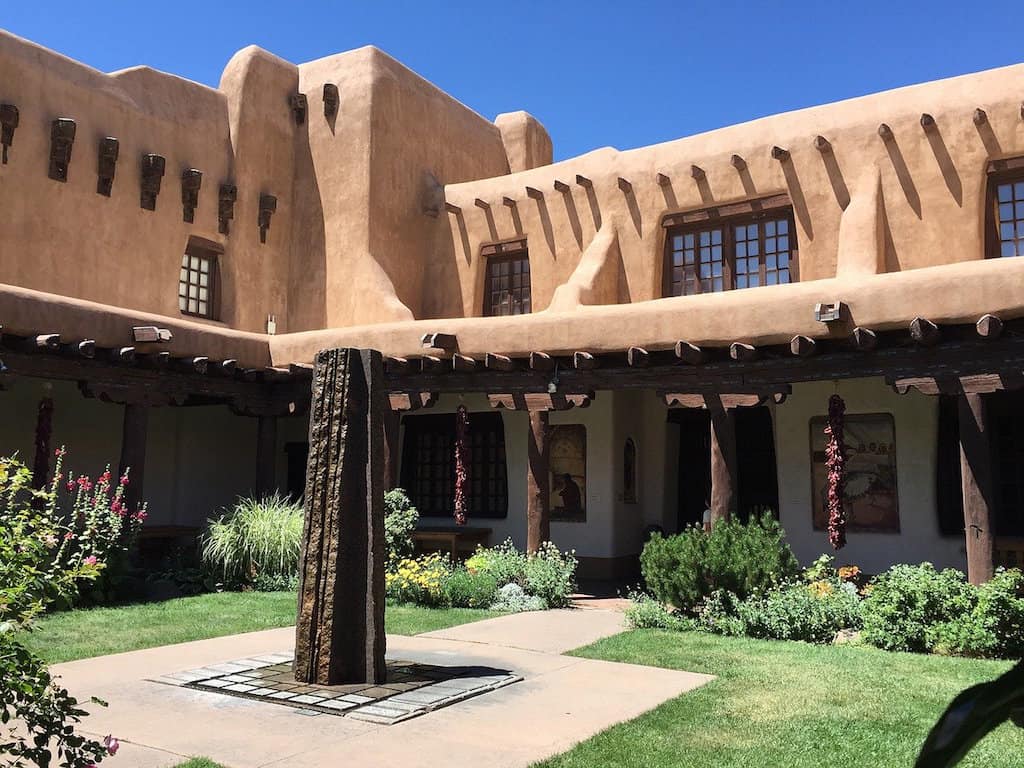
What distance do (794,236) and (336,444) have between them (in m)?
10.5

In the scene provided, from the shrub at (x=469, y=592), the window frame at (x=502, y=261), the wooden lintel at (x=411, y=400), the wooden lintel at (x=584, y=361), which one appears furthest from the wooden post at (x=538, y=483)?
the window frame at (x=502, y=261)

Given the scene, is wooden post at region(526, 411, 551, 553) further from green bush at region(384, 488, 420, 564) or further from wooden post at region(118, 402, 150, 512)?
wooden post at region(118, 402, 150, 512)

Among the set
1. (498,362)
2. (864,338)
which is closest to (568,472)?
(498,362)

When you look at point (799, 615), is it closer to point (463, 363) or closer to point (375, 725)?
point (375, 725)

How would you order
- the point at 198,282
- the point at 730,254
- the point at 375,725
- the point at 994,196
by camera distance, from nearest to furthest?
1. the point at 375,725
2. the point at 994,196
3. the point at 730,254
4. the point at 198,282

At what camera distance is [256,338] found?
1545 centimetres

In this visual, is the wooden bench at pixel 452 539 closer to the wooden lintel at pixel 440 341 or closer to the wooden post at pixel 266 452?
the wooden post at pixel 266 452

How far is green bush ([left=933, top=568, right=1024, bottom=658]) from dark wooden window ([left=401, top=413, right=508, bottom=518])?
8366 millimetres

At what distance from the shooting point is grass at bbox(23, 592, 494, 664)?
29.7 ft

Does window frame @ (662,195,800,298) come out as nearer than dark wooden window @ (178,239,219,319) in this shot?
Yes

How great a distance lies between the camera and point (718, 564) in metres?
10.1

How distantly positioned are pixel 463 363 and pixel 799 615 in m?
6.06

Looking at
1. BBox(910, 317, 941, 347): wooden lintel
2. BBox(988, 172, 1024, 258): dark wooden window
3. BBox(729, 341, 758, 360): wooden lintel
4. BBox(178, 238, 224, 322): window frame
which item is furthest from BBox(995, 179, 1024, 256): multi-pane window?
BBox(178, 238, 224, 322): window frame

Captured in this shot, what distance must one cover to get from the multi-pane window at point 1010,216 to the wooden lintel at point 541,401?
6.63m
